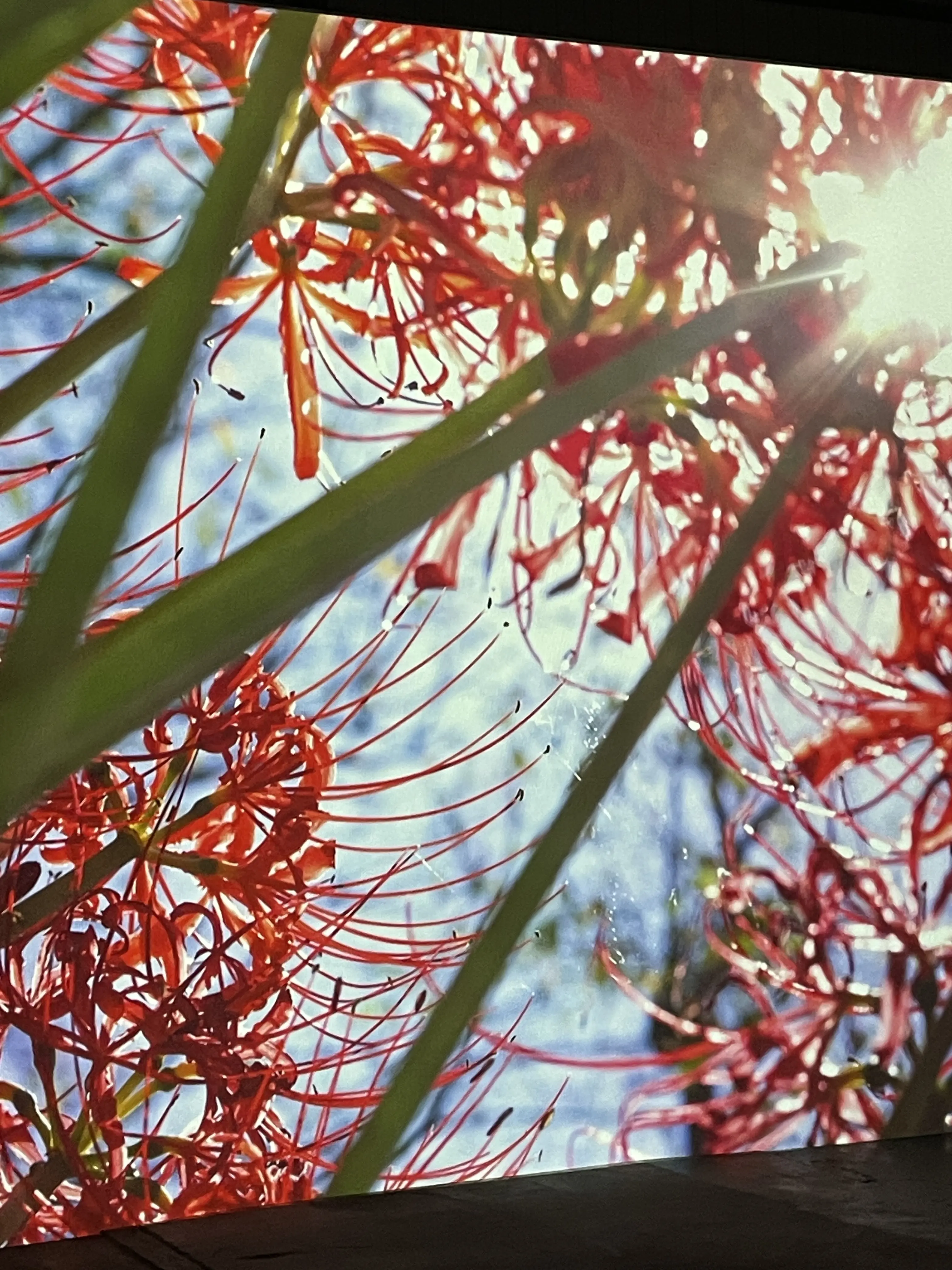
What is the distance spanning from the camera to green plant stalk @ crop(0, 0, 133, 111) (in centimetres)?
377

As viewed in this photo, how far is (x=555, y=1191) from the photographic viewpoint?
406 cm

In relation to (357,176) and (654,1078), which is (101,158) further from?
(654,1078)

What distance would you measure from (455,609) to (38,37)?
1.64 meters

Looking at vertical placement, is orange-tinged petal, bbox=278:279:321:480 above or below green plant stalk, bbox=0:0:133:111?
below

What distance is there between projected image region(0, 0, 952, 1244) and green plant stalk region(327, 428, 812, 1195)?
0.04ft

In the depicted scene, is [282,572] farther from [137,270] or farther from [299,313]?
[137,270]

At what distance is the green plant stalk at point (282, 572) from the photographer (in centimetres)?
379

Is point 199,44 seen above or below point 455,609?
above

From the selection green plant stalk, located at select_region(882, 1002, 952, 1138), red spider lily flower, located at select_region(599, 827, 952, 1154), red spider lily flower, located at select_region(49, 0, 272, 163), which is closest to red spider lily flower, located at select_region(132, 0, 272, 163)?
red spider lily flower, located at select_region(49, 0, 272, 163)

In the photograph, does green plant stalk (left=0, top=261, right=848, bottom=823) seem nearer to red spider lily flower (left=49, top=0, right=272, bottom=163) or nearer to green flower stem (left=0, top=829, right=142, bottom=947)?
green flower stem (left=0, top=829, right=142, bottom=947)

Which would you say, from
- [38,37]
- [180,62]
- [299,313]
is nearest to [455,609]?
[299,313]

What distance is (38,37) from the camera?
3.79m

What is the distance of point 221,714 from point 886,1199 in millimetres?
1971

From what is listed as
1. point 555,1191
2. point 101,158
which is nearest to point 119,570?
point 101,158
